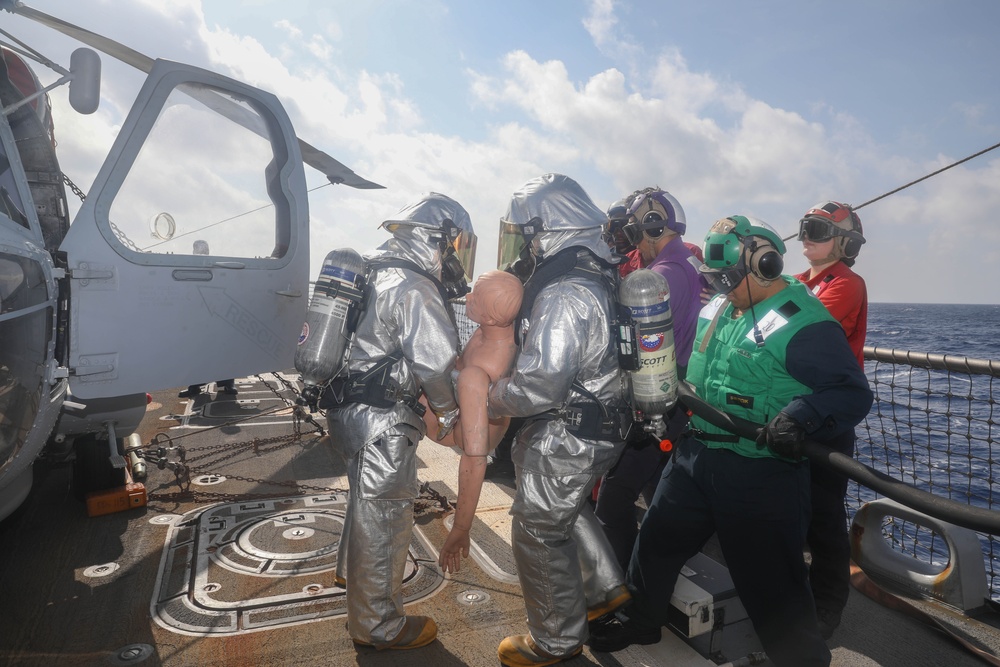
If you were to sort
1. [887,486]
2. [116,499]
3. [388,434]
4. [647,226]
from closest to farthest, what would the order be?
[887,486], [388,434], [647,226], [116,499]

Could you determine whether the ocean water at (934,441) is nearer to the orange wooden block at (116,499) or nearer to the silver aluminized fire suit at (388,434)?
the silver aluminized fire suit at (388,434)

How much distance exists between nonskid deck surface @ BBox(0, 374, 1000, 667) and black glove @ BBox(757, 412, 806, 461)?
1.26m

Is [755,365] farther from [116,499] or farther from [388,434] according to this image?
[116,499]

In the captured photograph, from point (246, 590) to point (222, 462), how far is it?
8.03 ft

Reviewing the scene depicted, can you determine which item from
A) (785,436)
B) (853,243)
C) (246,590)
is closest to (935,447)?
(853,243)

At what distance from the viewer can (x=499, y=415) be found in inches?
102

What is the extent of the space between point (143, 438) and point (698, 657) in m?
5.78

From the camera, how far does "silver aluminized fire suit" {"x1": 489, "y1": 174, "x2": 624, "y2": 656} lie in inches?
97.5

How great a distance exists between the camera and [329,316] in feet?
8.86

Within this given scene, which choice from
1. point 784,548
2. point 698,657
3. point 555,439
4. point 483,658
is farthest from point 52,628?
point 784,548

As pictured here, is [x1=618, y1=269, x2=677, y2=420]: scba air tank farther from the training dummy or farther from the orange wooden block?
the orange wooden block

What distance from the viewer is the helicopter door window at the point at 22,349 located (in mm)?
2638

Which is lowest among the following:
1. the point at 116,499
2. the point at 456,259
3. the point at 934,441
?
the point at 934,441

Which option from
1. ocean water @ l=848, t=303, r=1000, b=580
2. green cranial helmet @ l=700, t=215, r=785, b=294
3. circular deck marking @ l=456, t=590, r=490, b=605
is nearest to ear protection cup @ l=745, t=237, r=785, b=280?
green cranial helmet @ l=700, t=215, r=785, b=294
